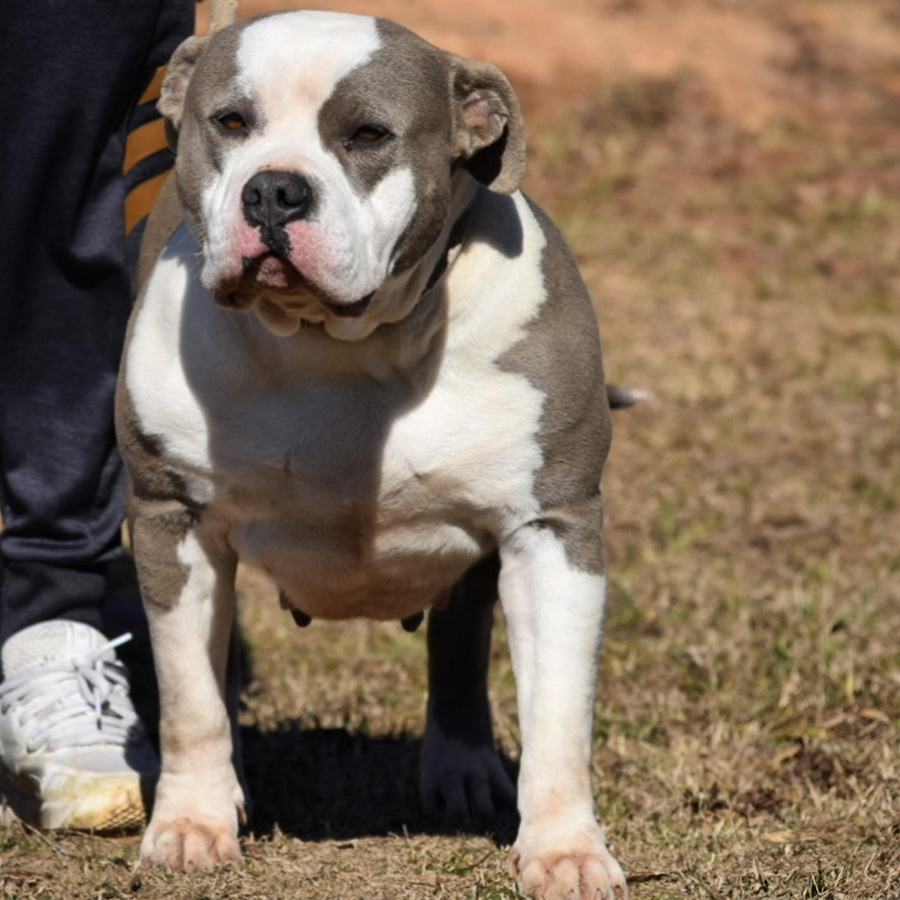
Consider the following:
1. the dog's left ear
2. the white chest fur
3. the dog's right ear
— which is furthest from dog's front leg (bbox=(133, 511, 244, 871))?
the dog's left ear

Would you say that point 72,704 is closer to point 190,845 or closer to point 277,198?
point 190,845

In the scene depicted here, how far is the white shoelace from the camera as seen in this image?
13.3 feet

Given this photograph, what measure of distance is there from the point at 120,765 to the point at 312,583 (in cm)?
68

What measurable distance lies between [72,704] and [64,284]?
906 mm

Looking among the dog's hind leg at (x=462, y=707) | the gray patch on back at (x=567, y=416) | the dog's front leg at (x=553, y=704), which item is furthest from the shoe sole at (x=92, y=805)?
the gray patch on back at (x=567, y=416)

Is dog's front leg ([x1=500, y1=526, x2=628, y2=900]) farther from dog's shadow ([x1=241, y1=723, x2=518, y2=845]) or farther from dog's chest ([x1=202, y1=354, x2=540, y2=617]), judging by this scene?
dog's shadow ([x1=241, y1=723, x2=518, y2=845])

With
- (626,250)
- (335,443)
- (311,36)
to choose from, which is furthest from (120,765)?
(626,250)

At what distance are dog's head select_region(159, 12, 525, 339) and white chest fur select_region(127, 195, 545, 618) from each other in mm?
125

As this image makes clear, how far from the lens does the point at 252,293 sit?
3.14 meters

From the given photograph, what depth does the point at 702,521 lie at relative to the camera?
6.29 meters

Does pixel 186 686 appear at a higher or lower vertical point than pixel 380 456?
lower

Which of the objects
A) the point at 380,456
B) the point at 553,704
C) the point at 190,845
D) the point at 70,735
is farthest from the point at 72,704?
the point at 553,704

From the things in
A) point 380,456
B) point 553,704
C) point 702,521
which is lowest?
point 702,521

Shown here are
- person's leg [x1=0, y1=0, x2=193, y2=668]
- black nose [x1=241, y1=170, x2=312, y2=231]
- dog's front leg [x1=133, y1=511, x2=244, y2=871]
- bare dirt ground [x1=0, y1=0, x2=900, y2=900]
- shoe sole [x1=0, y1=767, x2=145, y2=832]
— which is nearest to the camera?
black nose [x1=241, y1=170, x2=312, y2=231]
